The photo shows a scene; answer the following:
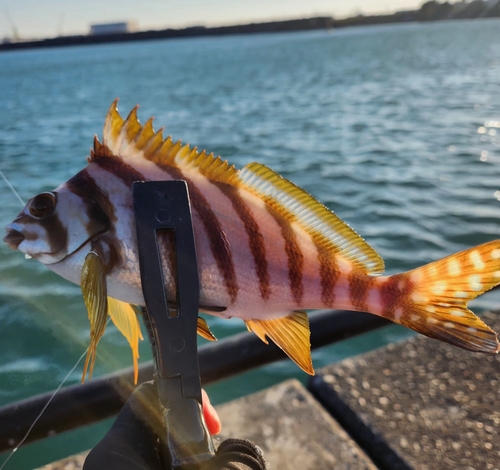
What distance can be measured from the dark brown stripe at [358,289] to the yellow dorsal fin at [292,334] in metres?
0.13

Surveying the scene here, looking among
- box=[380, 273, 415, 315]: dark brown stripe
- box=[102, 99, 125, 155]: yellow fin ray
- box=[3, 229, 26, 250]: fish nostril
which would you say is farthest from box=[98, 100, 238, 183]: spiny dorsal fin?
box=[380, 273, 415, 315]: dark brown stripe

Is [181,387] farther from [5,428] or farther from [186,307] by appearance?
[5,428]

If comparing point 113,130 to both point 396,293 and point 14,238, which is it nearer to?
point 14,238

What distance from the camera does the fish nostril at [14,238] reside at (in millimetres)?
1081

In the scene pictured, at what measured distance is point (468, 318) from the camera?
109cm

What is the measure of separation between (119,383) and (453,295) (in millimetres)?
1331

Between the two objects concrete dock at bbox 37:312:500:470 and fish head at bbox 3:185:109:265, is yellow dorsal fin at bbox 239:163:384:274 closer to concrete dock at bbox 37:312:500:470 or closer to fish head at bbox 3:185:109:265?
fish head at bbox 3:185:109:265

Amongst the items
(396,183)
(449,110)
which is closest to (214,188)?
(396,183)

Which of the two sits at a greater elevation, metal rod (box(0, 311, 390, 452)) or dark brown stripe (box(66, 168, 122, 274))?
dark brown stripe (box(66, 168, 122, 274))

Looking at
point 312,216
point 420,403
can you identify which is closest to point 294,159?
point 420,403

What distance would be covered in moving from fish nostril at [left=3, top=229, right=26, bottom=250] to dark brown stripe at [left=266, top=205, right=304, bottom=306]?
0.57m

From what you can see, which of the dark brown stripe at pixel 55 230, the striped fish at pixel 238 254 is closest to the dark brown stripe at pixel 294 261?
the striped fish at pixel 238 254

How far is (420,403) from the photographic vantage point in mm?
2117

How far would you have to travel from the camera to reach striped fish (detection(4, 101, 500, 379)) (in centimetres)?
108
